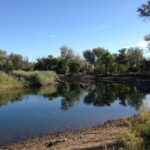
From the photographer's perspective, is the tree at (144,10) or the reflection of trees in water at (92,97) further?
the reflection of trees in water at (92,97)

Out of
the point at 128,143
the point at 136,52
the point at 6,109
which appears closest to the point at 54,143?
the point at 128,143

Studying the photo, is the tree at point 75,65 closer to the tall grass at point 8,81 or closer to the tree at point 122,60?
the tree at point 122,60

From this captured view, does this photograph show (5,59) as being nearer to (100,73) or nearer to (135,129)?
(100,73)

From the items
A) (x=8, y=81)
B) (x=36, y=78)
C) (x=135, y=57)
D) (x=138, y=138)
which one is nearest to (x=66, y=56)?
(x=135, y=57)

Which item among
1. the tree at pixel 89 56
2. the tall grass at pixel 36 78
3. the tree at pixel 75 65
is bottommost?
the tall grass at pixel 36 78

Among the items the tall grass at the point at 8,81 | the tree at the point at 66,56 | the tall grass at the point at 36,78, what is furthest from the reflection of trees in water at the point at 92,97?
the tree at the point at 66,56

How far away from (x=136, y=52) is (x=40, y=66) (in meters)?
33.2

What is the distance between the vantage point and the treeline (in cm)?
10162

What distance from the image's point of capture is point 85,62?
118375 millimetres

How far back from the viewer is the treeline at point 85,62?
102 metres

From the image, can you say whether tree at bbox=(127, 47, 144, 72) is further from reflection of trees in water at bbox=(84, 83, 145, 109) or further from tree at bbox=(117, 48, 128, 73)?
reflection of trees in water at bbox=(84, 83, 145, 109)

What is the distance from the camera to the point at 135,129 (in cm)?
1091

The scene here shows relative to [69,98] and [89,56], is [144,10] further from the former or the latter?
[89,56]

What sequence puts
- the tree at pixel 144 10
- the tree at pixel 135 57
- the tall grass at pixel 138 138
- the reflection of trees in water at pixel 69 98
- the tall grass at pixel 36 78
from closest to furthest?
the tall grass at pixel 138 138, the tree at pixel 144 10, the reflection of trees in water at pixel 69 98, the tall grass at pixel 36 78, the tree at pixel 135 57
